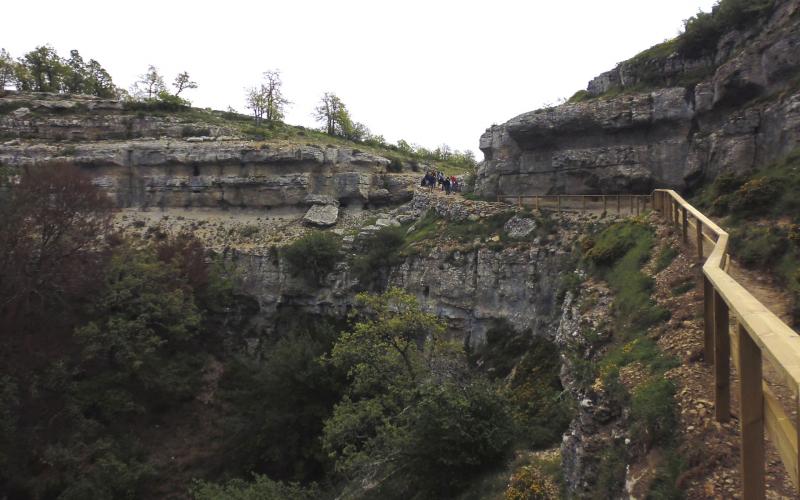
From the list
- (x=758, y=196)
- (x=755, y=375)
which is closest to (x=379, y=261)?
(x=758, y=196)

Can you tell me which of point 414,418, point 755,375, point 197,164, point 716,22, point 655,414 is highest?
point 716,22

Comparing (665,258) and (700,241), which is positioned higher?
(700,241)

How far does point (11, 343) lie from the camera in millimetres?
21438

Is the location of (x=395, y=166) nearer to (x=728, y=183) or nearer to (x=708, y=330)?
(x=728, y=183)

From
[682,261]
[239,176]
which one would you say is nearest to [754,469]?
[682,261]

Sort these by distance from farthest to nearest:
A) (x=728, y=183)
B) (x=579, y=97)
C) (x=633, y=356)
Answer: (x=579, y=97) < (x=728, y=183) < (x=633, y=356)

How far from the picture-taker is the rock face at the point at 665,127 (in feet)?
61.0

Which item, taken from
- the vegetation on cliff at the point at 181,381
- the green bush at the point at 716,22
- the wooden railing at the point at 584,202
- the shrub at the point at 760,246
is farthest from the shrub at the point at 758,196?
the green bush at the point at 716,22

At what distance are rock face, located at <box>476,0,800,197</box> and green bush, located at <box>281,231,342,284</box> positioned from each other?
34.9ft

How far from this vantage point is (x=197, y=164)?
40375mm

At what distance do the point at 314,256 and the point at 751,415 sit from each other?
92.6 feet

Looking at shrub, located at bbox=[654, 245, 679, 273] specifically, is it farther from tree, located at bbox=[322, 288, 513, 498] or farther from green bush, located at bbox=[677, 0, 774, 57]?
green bush, located at bbox=[677, 0, 774, 57]

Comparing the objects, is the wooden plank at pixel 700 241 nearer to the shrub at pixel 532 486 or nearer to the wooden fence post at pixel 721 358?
the wooden fence post at pixel 721 358

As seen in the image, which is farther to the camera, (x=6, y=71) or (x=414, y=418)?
(x=6, y=71)
